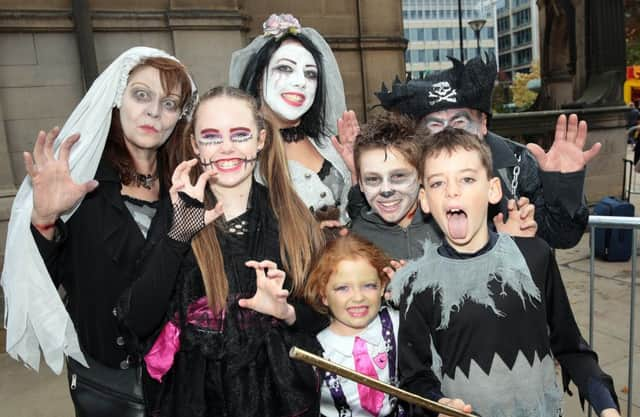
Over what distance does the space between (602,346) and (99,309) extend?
147 inches

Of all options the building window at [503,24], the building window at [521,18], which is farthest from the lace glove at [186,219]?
the building window at [503,24]

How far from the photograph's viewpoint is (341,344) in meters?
1.91

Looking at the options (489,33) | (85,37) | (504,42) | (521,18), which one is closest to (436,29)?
(489,33)

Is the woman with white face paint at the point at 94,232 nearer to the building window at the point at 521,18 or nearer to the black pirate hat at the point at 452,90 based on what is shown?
the black pirate hat at the point at 452,90

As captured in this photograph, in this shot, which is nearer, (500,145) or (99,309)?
(99,309)

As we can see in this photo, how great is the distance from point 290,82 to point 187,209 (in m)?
0.99

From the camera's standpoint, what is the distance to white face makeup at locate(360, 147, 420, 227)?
1943 mm

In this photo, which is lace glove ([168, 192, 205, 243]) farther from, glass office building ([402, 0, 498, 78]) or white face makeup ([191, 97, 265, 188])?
glass office building ([402, 0, 498, 78])

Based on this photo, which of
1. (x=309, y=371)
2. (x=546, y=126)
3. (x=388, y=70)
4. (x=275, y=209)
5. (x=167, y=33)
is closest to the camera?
(x=309, y=371)

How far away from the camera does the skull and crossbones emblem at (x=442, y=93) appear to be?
2.19 m

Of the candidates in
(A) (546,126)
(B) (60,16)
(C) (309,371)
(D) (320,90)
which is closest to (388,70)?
(A) (546,126)

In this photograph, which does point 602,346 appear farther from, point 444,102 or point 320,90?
point 320,90

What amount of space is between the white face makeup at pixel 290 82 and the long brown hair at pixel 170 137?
0.43 metres

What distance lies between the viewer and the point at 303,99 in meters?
2.38
